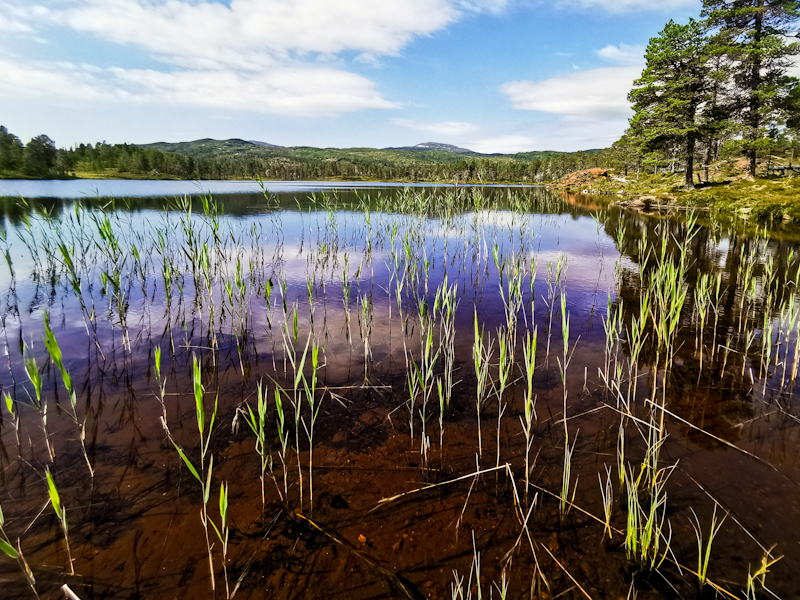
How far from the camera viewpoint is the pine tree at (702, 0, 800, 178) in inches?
935

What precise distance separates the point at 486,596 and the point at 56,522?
3163mm

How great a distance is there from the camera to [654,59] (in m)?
29.5

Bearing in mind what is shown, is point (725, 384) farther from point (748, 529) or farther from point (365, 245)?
point (365, 245)

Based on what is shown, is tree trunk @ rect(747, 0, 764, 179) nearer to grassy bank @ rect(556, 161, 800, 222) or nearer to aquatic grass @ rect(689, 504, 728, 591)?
grassy bank @ rect(556, 161, 800, 222)

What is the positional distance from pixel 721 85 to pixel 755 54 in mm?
3647

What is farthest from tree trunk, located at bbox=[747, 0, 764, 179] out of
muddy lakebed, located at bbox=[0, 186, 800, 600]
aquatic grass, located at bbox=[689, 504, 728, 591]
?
aquatic grass, located at bbox=[689, 504, 728, 591]

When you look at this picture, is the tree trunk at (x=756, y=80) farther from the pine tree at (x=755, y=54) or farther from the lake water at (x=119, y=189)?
the lake water at (x=119, y=189)

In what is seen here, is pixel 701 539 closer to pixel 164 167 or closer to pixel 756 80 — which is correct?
pixel 756 80

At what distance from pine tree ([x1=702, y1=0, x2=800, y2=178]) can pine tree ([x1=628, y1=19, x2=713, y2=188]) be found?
4.79 ft

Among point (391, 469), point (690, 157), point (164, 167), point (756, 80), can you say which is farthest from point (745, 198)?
point (164, 167)

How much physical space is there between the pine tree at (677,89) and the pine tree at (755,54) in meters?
1.46

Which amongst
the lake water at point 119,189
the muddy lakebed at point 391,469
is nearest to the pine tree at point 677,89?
the lake water at point 119,189

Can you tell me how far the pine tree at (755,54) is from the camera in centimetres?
2375

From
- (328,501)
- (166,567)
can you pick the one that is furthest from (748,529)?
(166,567)
